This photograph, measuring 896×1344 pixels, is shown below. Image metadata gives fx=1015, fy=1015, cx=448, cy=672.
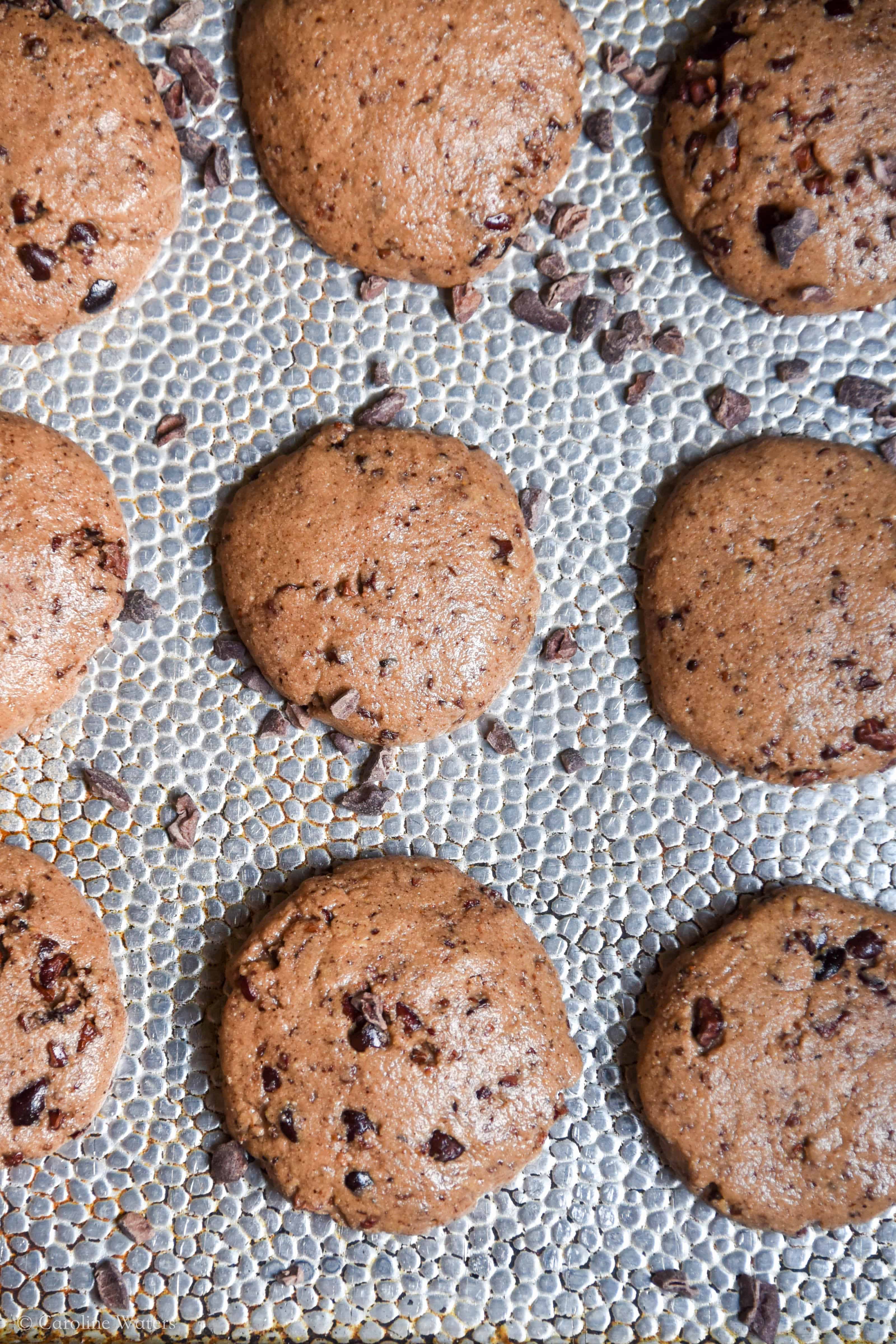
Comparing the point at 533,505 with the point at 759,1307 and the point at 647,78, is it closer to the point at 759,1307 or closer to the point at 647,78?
the point at 647,78

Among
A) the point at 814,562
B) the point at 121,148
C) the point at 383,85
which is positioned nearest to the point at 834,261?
the point at 814,562

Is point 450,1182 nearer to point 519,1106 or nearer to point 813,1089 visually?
point 519,1106

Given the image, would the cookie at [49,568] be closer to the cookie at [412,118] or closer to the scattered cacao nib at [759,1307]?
the cookie at [412,118]

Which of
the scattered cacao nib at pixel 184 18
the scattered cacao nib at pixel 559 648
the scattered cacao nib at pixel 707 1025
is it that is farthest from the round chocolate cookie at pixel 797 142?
the scattered cacao nib at pixel 707 1025

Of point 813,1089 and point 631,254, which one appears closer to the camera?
point 813,1089

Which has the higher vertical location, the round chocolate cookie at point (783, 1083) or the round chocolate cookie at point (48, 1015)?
the round chocolate cookie at point (48, 1015)

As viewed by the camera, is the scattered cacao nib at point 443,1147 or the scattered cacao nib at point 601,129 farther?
the scattered cacao nib at point 601,129
